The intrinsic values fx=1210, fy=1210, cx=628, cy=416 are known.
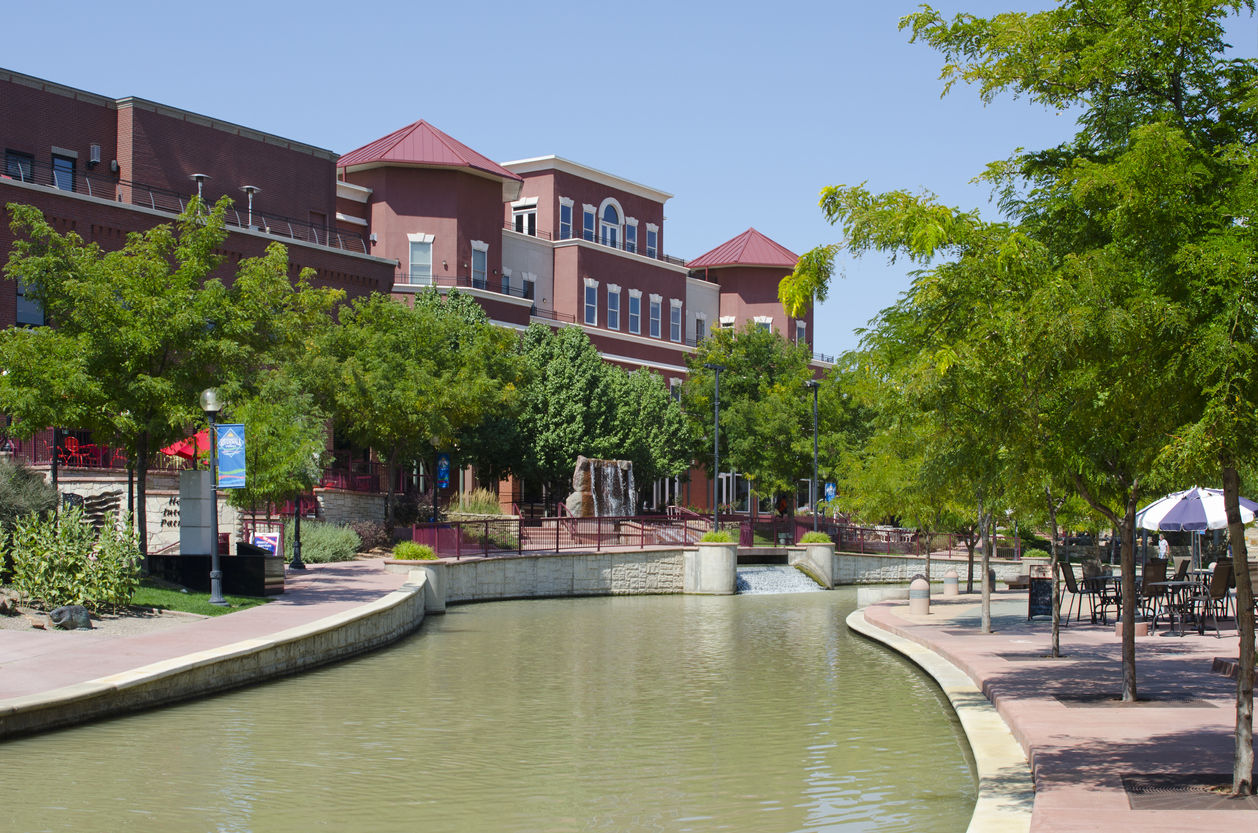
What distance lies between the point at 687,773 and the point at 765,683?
19.8 ft

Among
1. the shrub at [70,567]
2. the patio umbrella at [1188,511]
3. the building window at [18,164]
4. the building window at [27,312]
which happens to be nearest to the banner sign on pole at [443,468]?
the building window at [27,312]

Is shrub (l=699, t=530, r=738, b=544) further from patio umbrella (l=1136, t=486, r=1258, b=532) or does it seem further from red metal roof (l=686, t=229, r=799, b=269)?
red metal roof (l=686, t=229, r=799, b=269)

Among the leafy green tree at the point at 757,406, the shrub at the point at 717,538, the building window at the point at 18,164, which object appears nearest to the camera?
the shrub at the point at 717,538

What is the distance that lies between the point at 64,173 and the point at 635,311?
102 feet

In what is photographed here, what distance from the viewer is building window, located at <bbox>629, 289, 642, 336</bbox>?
65688mm

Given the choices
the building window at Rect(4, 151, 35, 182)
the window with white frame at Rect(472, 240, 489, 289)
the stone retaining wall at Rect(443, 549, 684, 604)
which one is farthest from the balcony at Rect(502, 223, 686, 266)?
the stone retaining wall at Rect(443, 549, 684, 604)

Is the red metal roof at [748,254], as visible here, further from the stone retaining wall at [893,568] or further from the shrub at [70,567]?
the shrub at [70,567]

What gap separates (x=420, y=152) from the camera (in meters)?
55.1

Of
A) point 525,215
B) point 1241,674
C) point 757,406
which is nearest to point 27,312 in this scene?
point 525,215

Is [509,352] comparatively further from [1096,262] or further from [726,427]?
[1096,262]

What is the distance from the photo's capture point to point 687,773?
11.1m

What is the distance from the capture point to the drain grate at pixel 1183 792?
8.19 meters

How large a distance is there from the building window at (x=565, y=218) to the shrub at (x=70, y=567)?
46.1 meters

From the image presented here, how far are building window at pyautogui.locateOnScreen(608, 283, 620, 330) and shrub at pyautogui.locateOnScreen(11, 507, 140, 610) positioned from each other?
45746 millimetres
